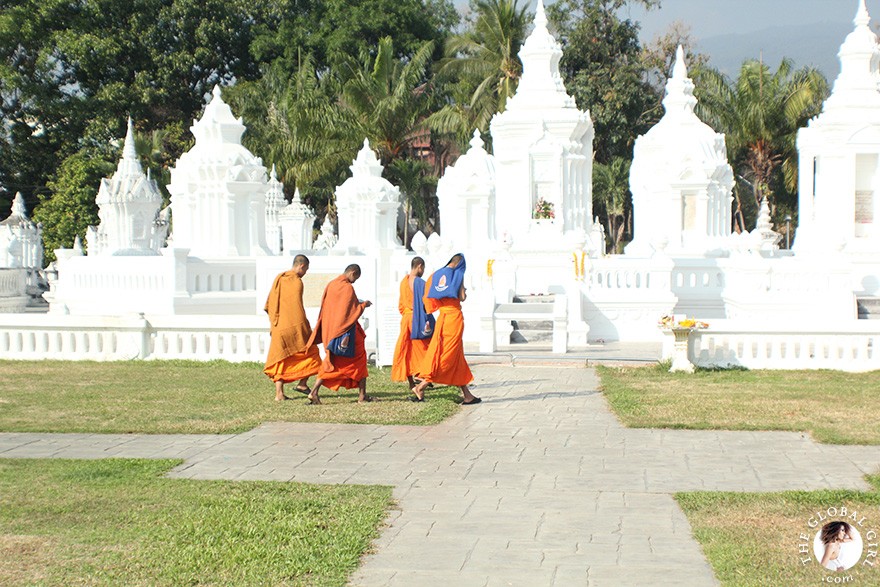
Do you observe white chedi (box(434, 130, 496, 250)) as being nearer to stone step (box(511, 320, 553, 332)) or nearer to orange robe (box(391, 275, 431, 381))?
stone step (box(511, 320, 553, 332))

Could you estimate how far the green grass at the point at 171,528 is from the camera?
6.16 meters

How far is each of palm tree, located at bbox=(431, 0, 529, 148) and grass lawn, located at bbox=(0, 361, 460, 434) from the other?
2622 centimetres

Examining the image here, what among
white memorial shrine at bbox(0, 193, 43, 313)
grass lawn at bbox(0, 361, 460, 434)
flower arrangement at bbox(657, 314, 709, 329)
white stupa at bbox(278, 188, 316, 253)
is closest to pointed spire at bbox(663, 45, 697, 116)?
white stupa at bbox(278, 188, 316, 253)

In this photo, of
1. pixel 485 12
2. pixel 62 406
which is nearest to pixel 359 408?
pixel 62 406

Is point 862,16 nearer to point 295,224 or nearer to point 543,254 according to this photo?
point 543,254

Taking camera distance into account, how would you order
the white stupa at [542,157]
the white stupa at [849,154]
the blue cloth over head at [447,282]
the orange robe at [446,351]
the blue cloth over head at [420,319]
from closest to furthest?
1. the orange robe at [446,351]
2. the blue cloth over head at [447,282]
3. the blue cloth over head at [420,319]
4. the white stupa at [849,154]
5. the white stupa at [542,157]

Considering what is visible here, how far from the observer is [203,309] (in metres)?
23.5

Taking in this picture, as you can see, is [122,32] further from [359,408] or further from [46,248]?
[359,408]

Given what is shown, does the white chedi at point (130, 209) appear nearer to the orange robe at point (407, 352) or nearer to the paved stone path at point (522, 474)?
the orange robe at point (407, 352)

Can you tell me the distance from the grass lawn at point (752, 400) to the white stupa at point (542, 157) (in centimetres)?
1097

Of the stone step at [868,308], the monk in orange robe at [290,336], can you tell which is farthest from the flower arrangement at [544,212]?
the monk in orange robe at [290,336]

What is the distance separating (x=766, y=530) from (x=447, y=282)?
19.2 feet

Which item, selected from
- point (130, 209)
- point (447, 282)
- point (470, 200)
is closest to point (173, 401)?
point (447, 282)

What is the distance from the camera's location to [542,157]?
2605 cm
